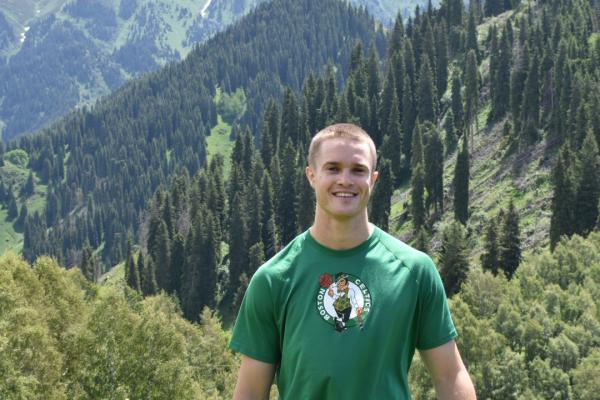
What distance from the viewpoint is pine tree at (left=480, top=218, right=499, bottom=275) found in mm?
106062

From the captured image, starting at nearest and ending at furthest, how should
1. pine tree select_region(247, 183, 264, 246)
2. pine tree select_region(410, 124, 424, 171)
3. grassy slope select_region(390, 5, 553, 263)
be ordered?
grassy slope select_region(390, 5, 553, 263) → pine tree select_region(410, 124, 424, 171) → pine tree select_region(247, 183, 264, 246)

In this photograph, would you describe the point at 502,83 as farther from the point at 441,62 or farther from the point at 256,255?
the point at 256,255

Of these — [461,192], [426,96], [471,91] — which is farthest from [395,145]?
[461,192]

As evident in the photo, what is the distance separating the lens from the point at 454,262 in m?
103

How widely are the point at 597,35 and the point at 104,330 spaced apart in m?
149

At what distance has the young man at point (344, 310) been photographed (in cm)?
826

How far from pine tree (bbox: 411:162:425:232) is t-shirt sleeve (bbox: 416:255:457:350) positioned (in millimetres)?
126509

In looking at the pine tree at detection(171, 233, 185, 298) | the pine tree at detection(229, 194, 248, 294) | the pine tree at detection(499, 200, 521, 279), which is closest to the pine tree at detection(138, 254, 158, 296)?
the pine tree at detection(171, 233, 185, 298)

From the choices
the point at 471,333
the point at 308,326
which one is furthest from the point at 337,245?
the point at 471,333

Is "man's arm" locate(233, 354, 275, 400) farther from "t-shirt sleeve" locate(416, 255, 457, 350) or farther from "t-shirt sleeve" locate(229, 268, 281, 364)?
"t-shirt sleeve" locate(416, 255, 457, 350)

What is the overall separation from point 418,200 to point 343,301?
12783 cm

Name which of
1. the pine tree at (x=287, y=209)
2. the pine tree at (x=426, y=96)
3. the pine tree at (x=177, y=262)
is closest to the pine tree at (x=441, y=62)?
the pine tree at (x=426, y=96)

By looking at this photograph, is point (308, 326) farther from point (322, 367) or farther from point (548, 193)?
point (548, 193)

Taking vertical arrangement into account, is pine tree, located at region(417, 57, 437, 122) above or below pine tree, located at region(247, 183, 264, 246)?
above
